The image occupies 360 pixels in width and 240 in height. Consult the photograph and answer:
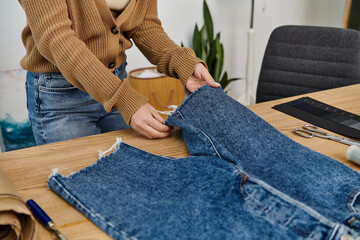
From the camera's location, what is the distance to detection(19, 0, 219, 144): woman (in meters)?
0.88

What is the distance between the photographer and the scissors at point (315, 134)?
87 centimetres

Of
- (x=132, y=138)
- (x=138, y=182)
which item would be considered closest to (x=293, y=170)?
(x=138, y=182)

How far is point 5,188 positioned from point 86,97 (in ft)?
1.91

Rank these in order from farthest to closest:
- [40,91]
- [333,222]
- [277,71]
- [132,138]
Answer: [277,71]
[40,91]
[132,138]
[333,222]

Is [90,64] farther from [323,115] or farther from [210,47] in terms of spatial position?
[210,47]

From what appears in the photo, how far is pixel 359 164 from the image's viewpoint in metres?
0.75

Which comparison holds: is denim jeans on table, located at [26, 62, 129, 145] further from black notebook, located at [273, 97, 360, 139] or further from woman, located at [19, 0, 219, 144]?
black notebook, located at [273, 97, 360, 139]

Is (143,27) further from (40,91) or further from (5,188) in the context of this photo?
(5,188)

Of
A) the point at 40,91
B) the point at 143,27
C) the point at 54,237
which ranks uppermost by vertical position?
the point at 143,27

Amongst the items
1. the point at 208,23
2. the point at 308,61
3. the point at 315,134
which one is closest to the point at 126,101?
the point at 315,134

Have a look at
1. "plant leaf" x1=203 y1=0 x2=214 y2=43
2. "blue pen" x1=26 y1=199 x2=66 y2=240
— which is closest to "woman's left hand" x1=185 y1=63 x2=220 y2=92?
"blue pen" x1=26 y1=199 x2=66 y2=240

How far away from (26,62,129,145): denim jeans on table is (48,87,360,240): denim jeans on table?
31 centimetres

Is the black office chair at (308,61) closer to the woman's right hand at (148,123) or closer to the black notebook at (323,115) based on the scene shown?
the black notebook at (323,115)

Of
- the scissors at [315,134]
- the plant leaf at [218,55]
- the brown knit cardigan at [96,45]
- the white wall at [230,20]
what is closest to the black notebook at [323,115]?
the scissors at [315,134]
